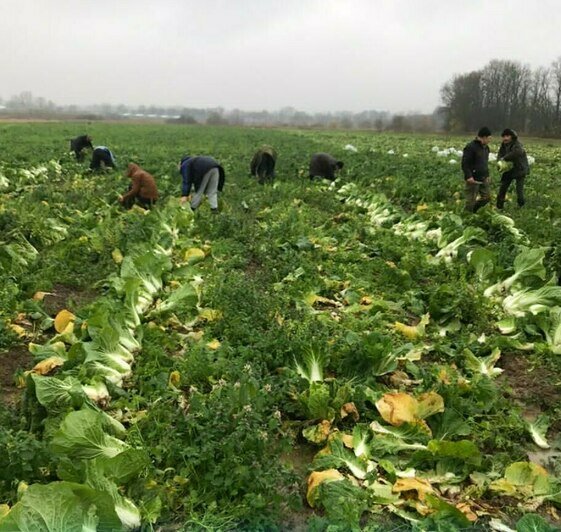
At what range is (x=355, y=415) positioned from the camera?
369 cm

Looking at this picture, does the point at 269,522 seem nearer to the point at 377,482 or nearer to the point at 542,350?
the point at 377,482

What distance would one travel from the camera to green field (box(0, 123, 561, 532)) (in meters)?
2.88

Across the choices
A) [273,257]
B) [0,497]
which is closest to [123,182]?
[273,257]

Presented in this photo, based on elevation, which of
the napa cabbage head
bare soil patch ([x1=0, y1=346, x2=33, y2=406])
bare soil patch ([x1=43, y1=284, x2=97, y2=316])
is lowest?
bare soil patch ([x1=0, y1=346, x2=33, y2=406])

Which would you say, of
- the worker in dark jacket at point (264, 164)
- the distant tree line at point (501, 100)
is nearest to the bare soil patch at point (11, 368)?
the worker in dark jacket at point (264, 164)

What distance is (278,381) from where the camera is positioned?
4020 millimetres

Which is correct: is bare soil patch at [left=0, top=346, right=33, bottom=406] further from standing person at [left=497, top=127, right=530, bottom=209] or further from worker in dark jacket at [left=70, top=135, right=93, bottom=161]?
Result: worker in dark jacket at [left=70, top=135, right=93, bottom=161]

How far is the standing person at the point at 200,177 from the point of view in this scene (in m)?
9.80

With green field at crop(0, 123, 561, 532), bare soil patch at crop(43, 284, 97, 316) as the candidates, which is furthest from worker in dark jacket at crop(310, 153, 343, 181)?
bare soil patch at crop(43, 284, 97, 316)

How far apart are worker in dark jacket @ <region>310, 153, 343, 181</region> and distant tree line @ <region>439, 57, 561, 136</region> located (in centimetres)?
4535

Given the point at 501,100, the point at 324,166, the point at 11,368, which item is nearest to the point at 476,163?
the point at 324,166

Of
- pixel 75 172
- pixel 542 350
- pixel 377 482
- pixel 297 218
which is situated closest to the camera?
pixel 377 482

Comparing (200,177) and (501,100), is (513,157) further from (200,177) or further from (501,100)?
(501,100)

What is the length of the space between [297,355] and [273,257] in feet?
10.5
